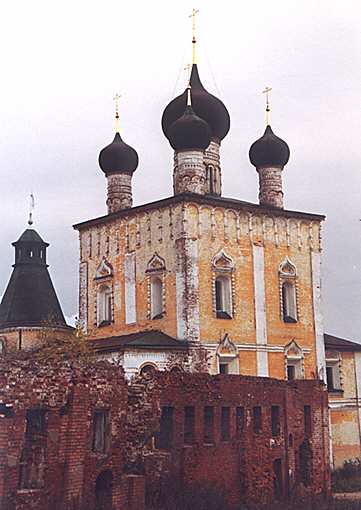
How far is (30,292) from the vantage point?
3538 cm

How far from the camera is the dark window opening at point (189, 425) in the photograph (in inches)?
757

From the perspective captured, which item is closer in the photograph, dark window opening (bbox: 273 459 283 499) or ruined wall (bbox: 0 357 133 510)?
ruined wall (bbox: 0 357 133 510)

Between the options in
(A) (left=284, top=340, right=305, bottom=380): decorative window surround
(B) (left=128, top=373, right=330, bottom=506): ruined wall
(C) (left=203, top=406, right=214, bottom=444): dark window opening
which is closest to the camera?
(B) (left=128, top=373, right=330, bottom=506): ruined wall

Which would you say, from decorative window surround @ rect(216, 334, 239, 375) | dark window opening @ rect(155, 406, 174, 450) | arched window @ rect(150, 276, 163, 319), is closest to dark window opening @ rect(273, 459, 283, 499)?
dark window opening @ rect(155, 406, 174, 450)

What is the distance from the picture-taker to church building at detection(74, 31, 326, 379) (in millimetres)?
26516

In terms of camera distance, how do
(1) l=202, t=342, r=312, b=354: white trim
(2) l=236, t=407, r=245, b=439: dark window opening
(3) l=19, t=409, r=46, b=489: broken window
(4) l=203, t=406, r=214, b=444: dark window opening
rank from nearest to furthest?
1. (3) l=19, t=409, r=46, b=489: broken window
2. (4) l=203, t=406, r=214, b=444: dark window opening
3. (2) l=236, t=407, r=245, b=439: dark window opening
4. (1) l=202, t=342, r=312, b=354: white trim

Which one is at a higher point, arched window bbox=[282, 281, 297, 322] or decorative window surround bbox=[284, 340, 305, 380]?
arched window bbox=[282, 281, 297, 322]

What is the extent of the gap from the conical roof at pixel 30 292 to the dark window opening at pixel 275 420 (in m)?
12.4

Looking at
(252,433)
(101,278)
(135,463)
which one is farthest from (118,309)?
(135,463)

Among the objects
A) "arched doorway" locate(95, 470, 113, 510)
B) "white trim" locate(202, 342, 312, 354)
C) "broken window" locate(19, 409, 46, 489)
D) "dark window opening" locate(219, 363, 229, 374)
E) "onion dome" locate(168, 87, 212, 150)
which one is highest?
"onion dome" locate(168, 87, 212, 150)

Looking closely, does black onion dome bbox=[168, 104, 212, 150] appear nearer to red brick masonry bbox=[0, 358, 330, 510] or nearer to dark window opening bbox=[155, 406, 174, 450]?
red brick masonry bbox=[0, 358, 330, 510]

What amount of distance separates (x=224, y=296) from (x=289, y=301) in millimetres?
3002

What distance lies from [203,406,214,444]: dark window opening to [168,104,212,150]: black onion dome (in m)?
10.8

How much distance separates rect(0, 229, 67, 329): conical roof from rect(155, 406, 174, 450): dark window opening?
13983mm
